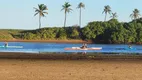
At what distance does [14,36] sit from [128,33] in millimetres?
46791

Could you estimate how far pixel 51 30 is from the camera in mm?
164750

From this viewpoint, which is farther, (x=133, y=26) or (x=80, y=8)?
(x=80, y=8)

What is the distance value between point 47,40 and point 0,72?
132 m

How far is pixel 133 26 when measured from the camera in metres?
163

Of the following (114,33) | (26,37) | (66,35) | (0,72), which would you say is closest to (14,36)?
(26,37)

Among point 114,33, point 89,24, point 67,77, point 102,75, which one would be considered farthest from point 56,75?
point 89,24

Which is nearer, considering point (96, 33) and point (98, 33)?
point (98, 33)

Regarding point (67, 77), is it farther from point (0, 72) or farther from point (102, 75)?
point (0, 72)

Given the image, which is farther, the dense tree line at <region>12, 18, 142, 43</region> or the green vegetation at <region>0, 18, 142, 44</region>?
the green vegetation at <region>0, 18, 142, 44</region>

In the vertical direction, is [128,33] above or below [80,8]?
below

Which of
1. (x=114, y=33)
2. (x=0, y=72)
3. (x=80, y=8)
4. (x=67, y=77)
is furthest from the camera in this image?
(x=80, y=8)

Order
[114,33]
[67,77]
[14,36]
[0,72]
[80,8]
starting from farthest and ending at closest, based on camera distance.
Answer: [80,8], [14,36], [114,33], [0,72], [67,77]

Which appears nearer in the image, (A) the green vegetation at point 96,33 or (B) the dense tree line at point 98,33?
(B) the dense tree line at point 98,33

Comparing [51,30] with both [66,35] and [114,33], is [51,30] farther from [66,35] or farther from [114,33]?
[114,33]
